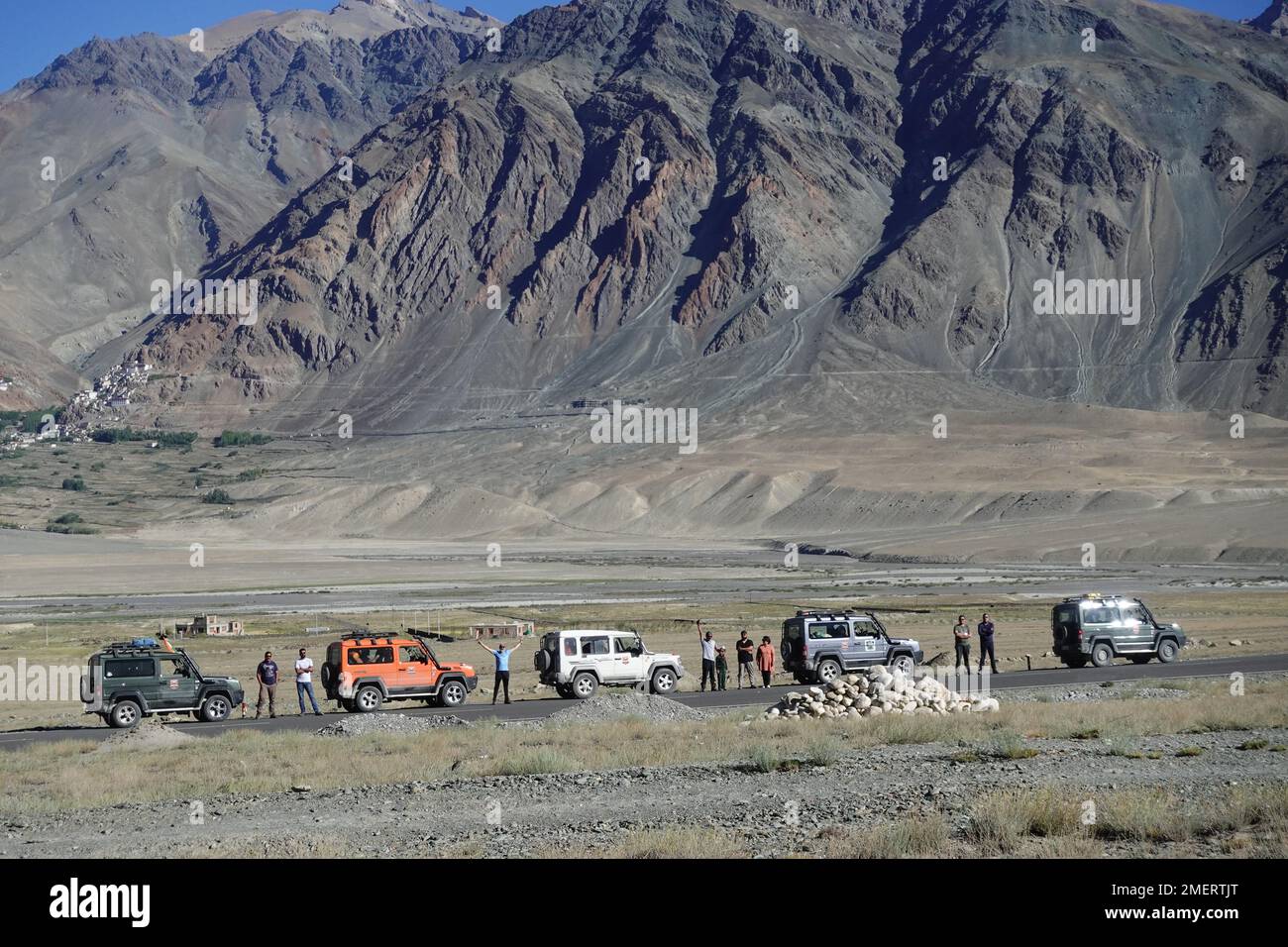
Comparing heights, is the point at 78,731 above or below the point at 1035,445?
below

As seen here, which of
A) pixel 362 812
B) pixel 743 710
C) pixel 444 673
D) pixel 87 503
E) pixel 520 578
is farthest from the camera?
pixel 87 503

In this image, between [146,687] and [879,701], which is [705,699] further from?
[146,687]

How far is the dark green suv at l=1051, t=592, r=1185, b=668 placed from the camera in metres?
36.0

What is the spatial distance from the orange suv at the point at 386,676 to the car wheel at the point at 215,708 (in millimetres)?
2105

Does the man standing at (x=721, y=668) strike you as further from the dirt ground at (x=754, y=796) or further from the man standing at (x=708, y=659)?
the dirt ground at (x=754, y=796)

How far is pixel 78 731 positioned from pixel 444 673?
7.41m

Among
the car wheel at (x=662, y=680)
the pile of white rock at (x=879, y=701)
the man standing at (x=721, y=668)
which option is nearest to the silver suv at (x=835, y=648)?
the man standing at (x=721, y=668)

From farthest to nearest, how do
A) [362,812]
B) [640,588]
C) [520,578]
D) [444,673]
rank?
1. [520,578]
2. [640,588]
3. [444,673]
4. [362,812]

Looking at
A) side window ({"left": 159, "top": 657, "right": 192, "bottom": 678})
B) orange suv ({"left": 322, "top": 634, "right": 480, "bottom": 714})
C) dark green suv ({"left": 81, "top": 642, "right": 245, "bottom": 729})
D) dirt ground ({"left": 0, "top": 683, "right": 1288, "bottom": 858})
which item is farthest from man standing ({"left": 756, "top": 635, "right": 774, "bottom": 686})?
side window ({"left": 159, "top": 657, "right": 192, "bottom": 678})

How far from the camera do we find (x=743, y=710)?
27281 mm

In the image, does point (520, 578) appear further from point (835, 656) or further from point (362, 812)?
point (362, 812)

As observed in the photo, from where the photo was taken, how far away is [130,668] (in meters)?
28.6

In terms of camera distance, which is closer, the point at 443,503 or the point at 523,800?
the point at 523,800
